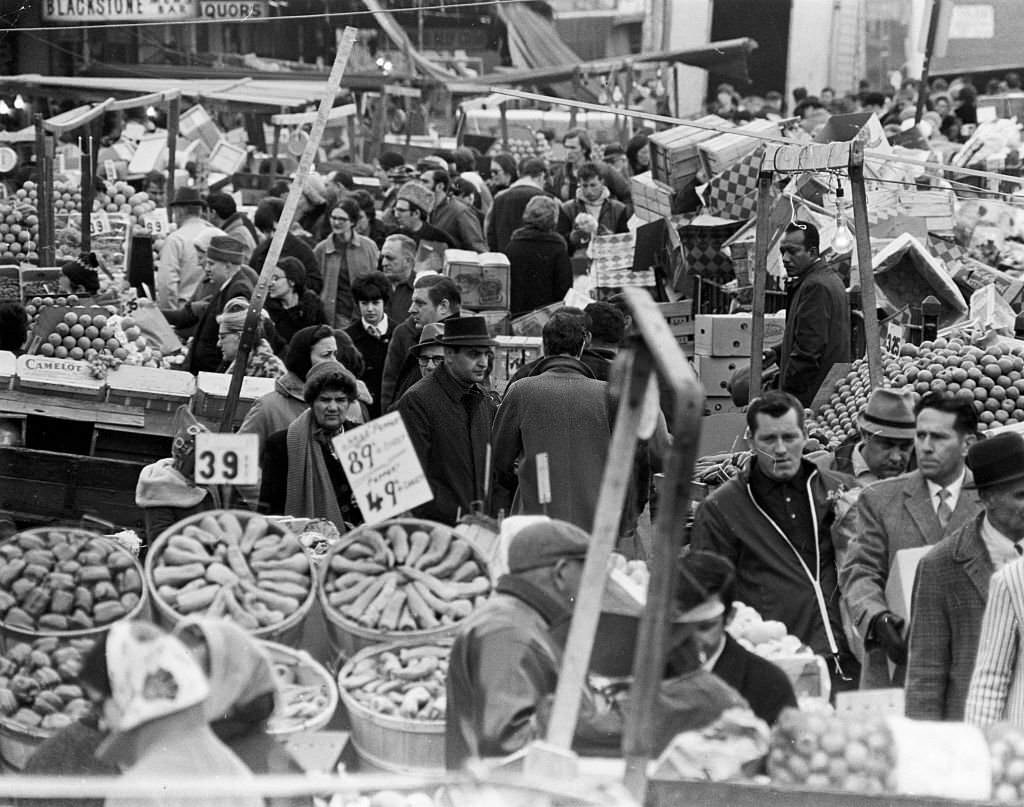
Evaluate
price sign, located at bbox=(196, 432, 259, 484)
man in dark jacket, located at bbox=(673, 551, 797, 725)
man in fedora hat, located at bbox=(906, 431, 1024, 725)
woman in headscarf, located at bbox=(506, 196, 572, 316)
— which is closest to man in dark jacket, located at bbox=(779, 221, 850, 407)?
woman in headscarf, located at bbox=(506, 196, 572, 316)

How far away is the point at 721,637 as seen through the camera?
12.0 ft

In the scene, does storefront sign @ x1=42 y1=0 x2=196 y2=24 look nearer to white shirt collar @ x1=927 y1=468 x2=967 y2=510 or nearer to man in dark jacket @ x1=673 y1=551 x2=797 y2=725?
white shirt collar @ x1=927 y1=468 x2=967 y2=510

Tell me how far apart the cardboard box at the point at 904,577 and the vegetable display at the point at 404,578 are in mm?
1264

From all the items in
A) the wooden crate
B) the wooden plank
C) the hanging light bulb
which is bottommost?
the wooden plank

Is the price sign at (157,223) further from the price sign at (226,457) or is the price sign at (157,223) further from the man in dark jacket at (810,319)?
the price sign at (226,457)

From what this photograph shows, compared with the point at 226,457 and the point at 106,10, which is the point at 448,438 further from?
the point at 106,10

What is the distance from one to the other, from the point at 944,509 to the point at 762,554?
23.4 inches

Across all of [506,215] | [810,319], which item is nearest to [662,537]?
[810,319]

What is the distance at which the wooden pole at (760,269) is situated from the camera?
717 centimetres

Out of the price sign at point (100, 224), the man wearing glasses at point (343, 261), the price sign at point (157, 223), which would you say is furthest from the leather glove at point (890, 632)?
the price sign at point (157, 223)

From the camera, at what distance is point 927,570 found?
4270mm

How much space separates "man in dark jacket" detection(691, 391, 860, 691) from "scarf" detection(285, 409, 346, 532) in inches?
65.4

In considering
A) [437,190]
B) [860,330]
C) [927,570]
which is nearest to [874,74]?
[437,190]

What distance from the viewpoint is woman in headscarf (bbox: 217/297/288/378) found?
7980mm
